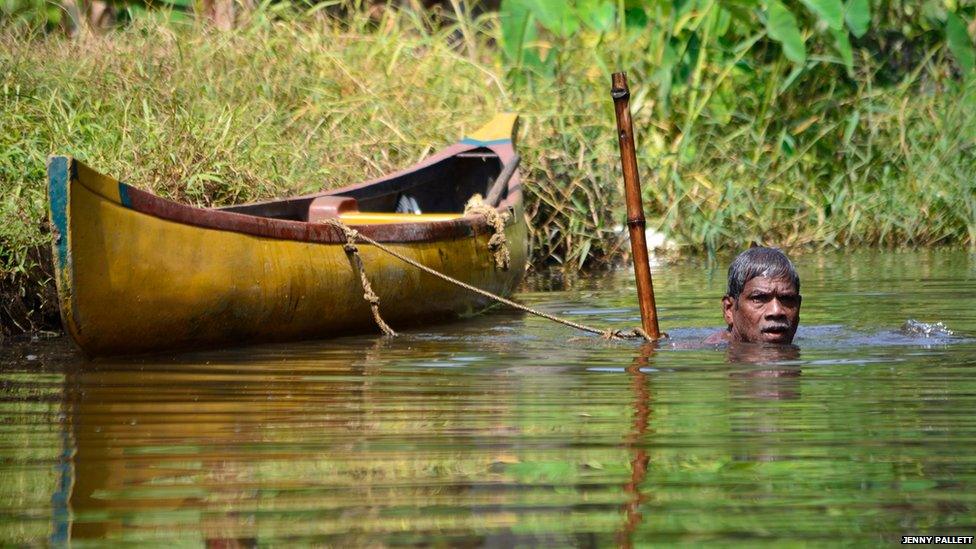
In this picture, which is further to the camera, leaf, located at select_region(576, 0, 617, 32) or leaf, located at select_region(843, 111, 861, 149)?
leaf, located at select_region(576, 0, 617, 32)

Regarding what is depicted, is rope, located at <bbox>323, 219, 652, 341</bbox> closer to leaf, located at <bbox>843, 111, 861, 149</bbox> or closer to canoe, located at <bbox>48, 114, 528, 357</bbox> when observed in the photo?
canoe, located at <bbox>48, 114, 528, 357</bbox>

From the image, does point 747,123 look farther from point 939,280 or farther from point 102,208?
point 102,208

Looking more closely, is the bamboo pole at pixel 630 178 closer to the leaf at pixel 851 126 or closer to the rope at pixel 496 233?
the rope at pixel 496 233

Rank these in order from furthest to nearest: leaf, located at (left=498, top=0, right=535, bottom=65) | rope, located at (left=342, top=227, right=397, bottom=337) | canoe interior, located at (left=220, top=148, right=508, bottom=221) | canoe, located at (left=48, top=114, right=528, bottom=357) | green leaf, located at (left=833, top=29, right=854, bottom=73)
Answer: leaf, located at (left=498, top=0, right=535, bottom=65), green leaf, located at (left=833, top=29, right=854, bottom=73), canoe interior, located at (left=220, top=148, right=508, bottom=221), rope, located at (left=342, top=227, right=397, bottom=337), canoe, located at (left=48, top=114, right=528, bottom=357)

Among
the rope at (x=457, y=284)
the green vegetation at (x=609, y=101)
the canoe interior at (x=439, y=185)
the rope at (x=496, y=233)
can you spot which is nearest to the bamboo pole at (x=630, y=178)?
the rope at (x=457, y=284)

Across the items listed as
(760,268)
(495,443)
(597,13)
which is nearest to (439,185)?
(597,13)

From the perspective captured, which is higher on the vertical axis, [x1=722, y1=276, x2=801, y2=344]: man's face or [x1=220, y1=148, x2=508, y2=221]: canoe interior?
[x1=220, y1=148, x2=508, y2=221]: canoe interior

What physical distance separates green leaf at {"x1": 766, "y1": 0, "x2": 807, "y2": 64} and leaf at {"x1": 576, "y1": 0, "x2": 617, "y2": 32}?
4.26 feet

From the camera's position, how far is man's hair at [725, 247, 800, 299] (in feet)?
21.1

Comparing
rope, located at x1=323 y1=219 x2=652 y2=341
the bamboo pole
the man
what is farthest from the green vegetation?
the man

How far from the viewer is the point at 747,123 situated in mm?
12344

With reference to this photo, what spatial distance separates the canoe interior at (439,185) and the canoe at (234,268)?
14.7 inches

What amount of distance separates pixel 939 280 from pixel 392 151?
13.1ft

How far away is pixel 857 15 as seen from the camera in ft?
39.3
